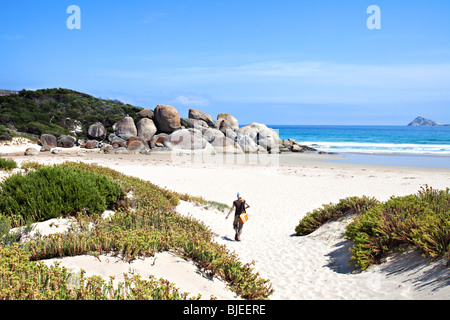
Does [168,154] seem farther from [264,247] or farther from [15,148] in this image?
[264,247]

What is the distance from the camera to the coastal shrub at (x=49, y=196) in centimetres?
812

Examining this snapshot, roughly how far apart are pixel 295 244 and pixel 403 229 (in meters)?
3.47

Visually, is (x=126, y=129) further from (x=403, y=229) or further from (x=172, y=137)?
(x=403, y=229)

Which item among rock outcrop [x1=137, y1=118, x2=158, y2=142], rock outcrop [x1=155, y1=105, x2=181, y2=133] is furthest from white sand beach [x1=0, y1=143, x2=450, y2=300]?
rock outcrop [x1=155, y1=105, x2=181, y2=133]


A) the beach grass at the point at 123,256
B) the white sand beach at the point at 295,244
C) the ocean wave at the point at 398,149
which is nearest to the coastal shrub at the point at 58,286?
the beach grass at the point at 123,256

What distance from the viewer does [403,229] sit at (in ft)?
23.3

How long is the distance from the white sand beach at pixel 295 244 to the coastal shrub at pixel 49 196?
2.74m

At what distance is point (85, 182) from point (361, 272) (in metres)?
6.66

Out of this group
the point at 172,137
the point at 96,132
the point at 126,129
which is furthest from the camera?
the point at 96,132

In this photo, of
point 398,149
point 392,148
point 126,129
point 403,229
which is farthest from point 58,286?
point 392,148

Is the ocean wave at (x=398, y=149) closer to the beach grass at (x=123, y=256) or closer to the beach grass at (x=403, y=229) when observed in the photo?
the beach grass at (x=403, y=229)

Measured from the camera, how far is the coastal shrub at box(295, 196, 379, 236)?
10.5 meters

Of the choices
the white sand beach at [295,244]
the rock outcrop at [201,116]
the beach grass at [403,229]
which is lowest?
the white sand beach at [295,244]
